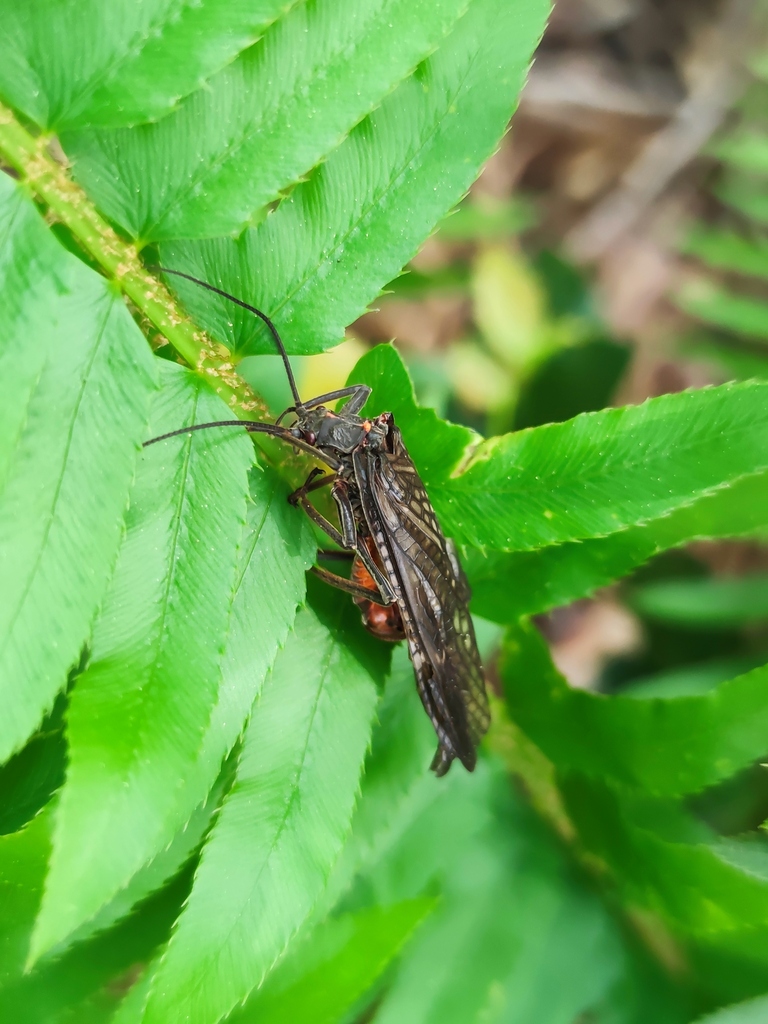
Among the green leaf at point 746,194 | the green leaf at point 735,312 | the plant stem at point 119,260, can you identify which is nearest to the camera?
the plant stem at point 119,260

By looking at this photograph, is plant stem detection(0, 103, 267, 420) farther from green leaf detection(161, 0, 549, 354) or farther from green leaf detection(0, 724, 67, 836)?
green leaf detection(0, 724, 67, 836)

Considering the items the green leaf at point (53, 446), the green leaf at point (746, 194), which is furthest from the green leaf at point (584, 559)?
the green leaf at point (746, 194)

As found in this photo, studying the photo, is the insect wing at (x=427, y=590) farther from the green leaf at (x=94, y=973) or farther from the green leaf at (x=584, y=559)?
the green leaf at (x=94, y=973)

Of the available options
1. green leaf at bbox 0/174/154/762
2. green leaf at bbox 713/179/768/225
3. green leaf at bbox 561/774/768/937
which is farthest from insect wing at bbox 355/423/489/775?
green leaf at bbox 713/179/768/225

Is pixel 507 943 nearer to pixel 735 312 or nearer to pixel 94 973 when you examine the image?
pixel 94 973

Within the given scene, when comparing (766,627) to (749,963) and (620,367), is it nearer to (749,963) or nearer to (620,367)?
(620,367)

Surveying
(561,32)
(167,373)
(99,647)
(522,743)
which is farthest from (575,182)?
(99,647)

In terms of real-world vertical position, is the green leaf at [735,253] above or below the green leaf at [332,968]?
above
